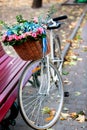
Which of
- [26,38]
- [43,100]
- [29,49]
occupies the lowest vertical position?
[43,100]

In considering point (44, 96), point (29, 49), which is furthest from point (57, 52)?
point (29, 49)

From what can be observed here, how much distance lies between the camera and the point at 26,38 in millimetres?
3752

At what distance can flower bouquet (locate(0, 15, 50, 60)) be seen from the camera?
12.3ft

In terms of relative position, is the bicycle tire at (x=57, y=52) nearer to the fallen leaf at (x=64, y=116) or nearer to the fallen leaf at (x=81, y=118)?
the fallen leaf at (x=64, y=116)

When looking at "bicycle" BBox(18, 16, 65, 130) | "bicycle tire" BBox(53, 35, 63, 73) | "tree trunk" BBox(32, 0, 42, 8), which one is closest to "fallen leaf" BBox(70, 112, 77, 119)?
"bicycle" BBox(18, 16, 65, 130)

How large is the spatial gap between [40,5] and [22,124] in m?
9.90

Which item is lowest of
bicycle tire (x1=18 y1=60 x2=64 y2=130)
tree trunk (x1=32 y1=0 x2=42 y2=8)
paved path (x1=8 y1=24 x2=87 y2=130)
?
tree trunk (x1=32 y1=0 x2=42 y2=8)

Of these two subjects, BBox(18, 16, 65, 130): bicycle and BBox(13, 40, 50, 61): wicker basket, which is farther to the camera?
BBox(18, 16, 65, 130): bicycle

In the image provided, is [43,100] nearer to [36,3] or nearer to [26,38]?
[26,38]

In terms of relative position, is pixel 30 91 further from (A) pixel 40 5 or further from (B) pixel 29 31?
(A) pixel 40 5

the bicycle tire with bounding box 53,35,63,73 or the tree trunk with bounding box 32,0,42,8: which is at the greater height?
the bicycle tire with bounding box 53,35,63,73

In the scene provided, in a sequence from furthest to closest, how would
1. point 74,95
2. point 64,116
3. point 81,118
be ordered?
point 74,95, point 64,116, point 81,118

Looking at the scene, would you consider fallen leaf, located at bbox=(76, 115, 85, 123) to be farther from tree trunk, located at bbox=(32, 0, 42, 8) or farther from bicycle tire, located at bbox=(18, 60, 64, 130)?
tree trunk, located at bbox=(32, 0, 42, 8)

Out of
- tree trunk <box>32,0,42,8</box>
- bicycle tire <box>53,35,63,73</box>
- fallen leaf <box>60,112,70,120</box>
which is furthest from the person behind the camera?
tree trunk <box>32,0,42,8</box>
